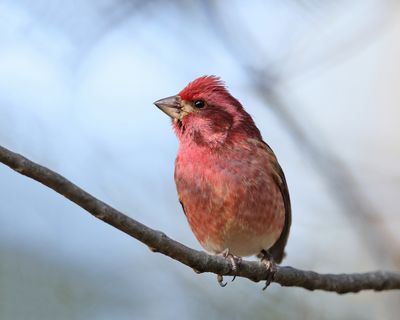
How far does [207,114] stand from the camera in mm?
5969

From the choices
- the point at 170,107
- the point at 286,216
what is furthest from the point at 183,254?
the point at 286,216

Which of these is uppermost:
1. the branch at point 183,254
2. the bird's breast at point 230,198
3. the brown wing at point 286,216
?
the brown wing at point 286,216

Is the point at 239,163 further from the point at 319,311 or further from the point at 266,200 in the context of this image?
the point at 319,311

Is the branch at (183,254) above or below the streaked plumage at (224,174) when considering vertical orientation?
below

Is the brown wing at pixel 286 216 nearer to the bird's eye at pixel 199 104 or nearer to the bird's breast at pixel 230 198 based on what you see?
the bird's breast at pixel 230 198

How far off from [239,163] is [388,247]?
8.10 feet

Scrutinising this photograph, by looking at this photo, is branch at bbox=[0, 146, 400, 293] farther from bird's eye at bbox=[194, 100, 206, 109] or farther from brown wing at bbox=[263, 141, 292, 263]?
bird's eye at bbox=[194, 100, 206, 109]

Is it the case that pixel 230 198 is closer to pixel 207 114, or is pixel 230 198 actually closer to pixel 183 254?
pixel 207 114

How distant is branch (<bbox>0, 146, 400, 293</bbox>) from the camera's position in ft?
11.6

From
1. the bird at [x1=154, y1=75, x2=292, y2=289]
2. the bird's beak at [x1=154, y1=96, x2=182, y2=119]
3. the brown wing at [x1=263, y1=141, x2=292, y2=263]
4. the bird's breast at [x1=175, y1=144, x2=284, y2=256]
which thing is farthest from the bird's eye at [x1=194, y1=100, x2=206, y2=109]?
the brown wing at [x1=263, y1=141, x2=292, y2=263]

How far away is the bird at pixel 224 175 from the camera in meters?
5.62

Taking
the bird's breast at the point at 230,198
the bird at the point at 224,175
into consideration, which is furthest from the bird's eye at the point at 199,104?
the bird's breast at the point at 230,198

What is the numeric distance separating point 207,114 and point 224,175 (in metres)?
0.58

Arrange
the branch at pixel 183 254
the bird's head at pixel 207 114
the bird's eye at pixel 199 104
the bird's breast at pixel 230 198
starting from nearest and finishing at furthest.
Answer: the branch at pixel 183 254 < the bird's breast at pixel 230 198 < the bird's head at pixel 207 114 < the bird's eye at pixel 199 104
